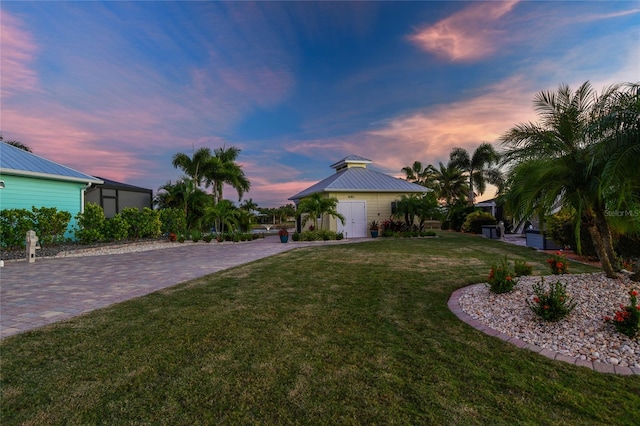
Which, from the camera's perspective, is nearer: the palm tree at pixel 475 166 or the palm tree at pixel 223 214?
the palm tree at pixel 223 214

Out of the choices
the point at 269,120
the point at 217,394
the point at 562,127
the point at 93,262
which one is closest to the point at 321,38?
the point at 269,120

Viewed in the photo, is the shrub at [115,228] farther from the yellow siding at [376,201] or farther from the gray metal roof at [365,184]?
the yellow siding at [376,201]

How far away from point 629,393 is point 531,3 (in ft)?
31.0

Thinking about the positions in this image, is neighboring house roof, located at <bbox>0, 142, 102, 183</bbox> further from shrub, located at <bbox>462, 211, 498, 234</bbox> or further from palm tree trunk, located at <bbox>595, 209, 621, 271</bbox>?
shrub, located at <bbox>462, 211, 498, 234</bbox>

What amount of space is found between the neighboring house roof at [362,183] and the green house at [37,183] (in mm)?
11519

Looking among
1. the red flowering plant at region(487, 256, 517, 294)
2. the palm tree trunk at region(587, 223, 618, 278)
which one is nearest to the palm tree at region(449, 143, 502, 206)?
the palm tree trunk at region(587, 223, 618, 278)

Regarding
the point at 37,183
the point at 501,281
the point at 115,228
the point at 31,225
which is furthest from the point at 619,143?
the point at 37,183

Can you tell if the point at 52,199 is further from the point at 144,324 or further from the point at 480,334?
the point at 480,334

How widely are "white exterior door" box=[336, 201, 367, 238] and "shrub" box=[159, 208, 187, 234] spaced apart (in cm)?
919

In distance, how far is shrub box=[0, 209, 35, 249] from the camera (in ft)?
30.7

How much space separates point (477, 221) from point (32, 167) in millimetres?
24385

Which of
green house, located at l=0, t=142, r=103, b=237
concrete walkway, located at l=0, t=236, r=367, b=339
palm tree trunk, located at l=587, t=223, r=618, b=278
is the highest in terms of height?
green house, located at l=0, t=142, r=103, b=237

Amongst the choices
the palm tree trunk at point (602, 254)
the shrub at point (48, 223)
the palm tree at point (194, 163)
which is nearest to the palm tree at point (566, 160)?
the palm tree trunk at point (602, 254)

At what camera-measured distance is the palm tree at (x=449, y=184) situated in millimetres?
31078
